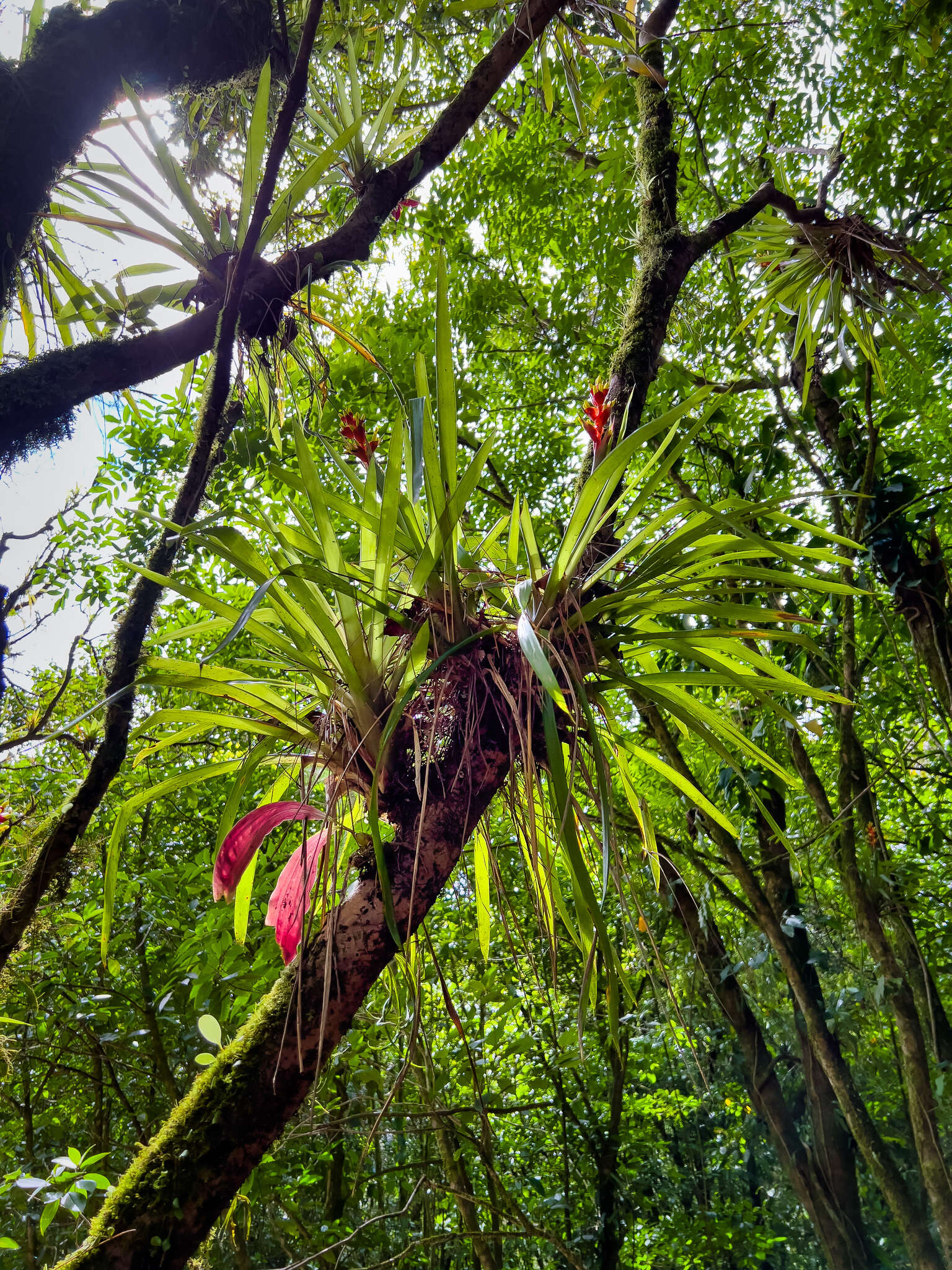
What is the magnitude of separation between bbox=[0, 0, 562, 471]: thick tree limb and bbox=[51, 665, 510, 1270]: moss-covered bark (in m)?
0.53

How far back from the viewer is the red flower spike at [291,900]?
0.76m

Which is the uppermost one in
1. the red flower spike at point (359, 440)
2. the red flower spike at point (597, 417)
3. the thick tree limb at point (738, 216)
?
the thick tree limb at point (738, 216)

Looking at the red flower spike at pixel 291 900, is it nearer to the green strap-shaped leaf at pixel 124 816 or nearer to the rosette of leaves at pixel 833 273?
the green strap-shaped leaf at pixel 124 816

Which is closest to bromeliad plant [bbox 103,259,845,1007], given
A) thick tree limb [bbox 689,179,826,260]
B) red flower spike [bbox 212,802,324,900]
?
red flower spike [bbox 212,802,324,900]

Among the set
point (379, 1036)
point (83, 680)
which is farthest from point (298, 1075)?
point (83, 680)

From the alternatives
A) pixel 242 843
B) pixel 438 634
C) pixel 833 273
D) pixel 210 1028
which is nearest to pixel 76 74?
pixel 438 634

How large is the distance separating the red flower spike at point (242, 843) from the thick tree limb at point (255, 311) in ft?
1.56

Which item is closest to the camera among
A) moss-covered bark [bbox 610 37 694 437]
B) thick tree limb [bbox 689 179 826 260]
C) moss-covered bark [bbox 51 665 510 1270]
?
moss-covered bark [bbox 51 665 510 1270]

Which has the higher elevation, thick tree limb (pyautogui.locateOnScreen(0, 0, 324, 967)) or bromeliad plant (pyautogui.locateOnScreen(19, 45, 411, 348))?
bromeliad plant (pyautogui.locateOnScreen(19, 45, 411, 348))

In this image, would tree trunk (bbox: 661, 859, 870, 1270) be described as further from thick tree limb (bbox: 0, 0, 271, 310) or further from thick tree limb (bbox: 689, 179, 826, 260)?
thick tree limb (bbox: 0, 0, 271, 310)

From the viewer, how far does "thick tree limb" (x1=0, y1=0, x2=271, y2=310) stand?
836mm

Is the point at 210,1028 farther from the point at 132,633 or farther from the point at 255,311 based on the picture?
the point at 255,311

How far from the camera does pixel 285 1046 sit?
0.63 meters

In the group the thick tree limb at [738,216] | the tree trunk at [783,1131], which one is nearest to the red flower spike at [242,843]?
the thick tree limb at [738,216]
